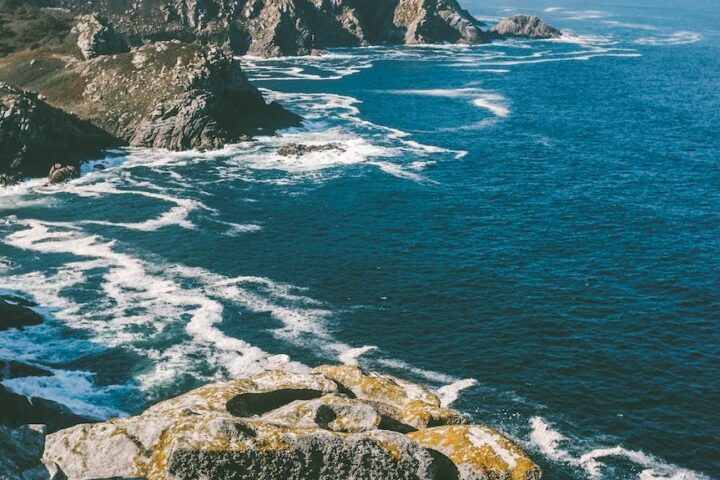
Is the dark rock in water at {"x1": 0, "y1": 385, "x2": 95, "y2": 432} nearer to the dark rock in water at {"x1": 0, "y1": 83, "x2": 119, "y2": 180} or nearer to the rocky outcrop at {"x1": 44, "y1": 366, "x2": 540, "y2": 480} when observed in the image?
the rocky outcrop at {"x1": 44, "y1": 366, "x2": 540, "y2": 480}

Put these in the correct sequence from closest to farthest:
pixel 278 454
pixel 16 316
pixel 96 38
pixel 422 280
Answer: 1. pixel 278 454
2. pixel 16 316
3. pixel 422 280
4. pixel 96 38

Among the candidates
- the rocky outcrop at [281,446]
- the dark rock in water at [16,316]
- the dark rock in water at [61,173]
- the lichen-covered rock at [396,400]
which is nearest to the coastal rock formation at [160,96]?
the dark rock in water at [61,173]

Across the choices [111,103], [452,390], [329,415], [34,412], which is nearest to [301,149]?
[111,103]

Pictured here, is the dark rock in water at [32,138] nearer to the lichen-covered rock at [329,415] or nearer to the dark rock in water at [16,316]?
the dark rock in water at [16,316]

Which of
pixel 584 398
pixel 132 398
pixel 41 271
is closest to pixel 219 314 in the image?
pixel 132 398

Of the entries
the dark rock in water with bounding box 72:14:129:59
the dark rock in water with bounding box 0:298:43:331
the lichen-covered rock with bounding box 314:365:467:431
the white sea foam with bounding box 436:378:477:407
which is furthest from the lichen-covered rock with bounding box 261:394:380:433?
the dark rock in water with bounding box 72:14:129:59

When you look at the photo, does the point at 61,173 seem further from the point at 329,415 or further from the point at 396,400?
the point at 329,415
